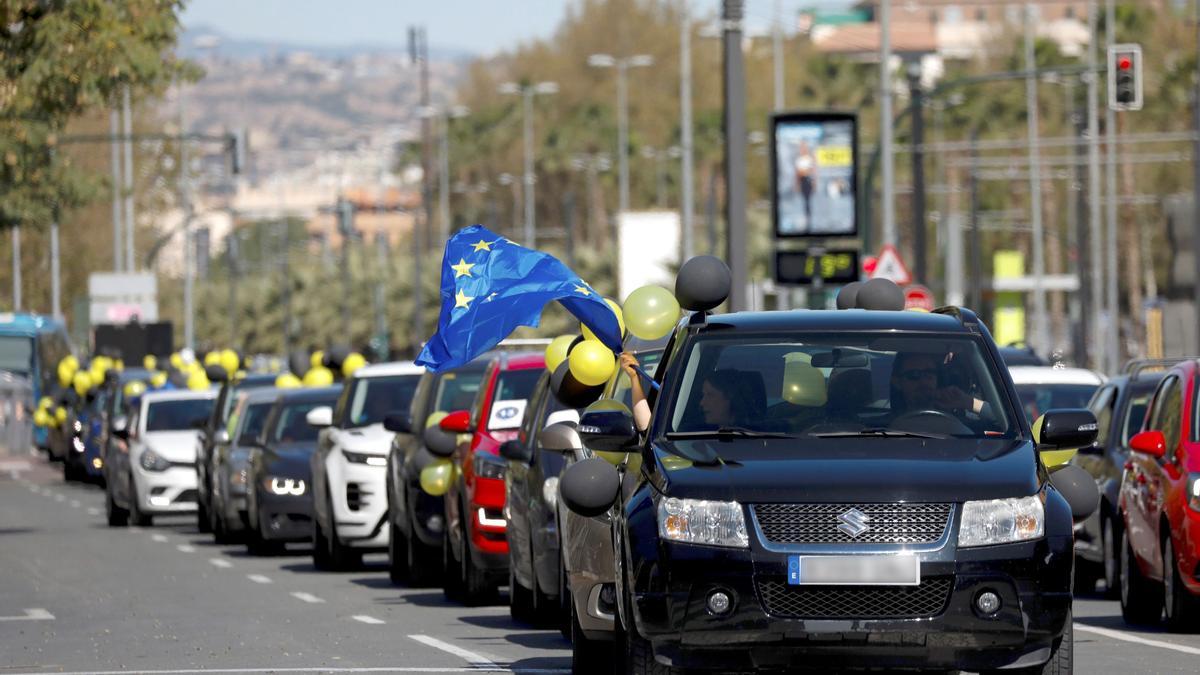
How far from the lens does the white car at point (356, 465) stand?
2281cm

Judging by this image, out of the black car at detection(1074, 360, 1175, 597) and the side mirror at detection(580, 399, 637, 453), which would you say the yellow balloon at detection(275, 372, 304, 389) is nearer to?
the black car at detection(1074, 360, 1175, 597)

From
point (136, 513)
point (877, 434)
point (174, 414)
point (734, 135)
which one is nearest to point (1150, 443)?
point (877, 434)

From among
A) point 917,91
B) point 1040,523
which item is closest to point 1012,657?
point 1040,523

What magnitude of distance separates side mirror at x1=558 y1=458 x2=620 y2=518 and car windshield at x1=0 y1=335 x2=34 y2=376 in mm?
57848

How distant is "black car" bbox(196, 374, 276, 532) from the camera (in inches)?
1205

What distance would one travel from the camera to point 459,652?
48.4ft

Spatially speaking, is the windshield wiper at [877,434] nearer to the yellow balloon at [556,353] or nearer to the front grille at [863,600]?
the front grille at [863,600]

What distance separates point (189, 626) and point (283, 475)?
871 cm

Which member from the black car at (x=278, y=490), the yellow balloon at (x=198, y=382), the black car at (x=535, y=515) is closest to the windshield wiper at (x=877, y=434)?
the black car at (x=535, y=515)

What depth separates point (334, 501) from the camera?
74.9ft

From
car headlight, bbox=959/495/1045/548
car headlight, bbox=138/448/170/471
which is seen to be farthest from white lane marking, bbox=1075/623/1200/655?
car headlight, bbox=138/448/170/471

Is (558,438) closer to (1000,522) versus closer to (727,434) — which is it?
(727,434)

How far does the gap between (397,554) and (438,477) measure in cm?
234

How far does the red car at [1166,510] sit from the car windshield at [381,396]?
7.97 metres
